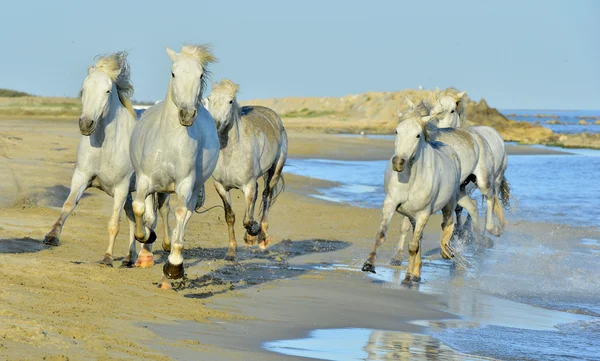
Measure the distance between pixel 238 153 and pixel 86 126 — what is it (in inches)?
124

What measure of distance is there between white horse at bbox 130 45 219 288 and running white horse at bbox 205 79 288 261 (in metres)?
2.71

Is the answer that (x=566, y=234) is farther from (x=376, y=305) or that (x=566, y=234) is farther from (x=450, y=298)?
(x=376, y=305)

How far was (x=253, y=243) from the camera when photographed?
12.8 meters

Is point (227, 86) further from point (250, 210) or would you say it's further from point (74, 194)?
point (74, 194)

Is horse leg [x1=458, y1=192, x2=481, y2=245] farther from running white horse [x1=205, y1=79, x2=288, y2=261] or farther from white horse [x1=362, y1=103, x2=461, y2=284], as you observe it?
running white horse [x1=205, y1=79, x2=288, y2=261]

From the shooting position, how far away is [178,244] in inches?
344

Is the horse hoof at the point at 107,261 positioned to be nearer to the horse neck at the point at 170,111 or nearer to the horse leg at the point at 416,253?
the horse neck at the point at 170,111

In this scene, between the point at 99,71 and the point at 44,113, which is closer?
the point at 99,71

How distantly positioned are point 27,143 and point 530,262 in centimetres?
1864

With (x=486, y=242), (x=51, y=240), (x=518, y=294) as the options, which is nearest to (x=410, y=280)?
(x=518, y=294)

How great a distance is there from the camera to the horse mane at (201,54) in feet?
29.0

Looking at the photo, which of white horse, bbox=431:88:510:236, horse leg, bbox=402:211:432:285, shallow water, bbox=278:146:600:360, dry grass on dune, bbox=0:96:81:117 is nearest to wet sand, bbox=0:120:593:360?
shallow water, bbox=278:146:600:360

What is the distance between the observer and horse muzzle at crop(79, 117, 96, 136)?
9320 mm

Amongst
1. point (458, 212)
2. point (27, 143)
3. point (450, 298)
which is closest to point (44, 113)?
point (27, 143)
